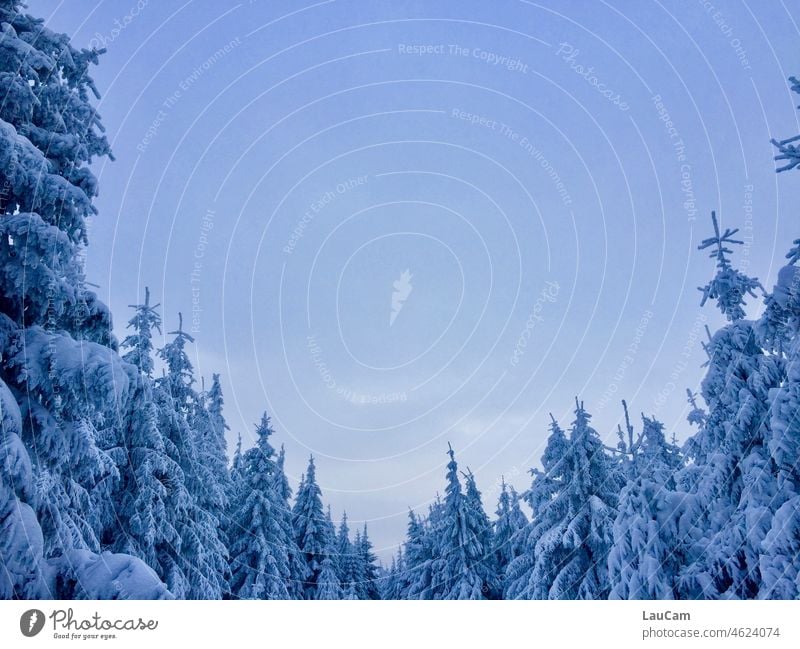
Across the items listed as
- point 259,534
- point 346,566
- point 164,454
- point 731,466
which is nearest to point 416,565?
point 346,566

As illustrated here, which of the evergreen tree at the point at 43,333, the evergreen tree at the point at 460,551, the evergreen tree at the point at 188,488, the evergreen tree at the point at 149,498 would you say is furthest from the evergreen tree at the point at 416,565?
the evergreen tree at the point at 43,333

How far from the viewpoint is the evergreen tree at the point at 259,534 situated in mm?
→ 23609

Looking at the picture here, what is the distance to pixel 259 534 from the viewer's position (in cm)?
2464

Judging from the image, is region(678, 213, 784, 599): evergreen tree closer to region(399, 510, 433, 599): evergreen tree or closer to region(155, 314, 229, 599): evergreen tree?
region(155, 314, 229, 599): evergreen tree

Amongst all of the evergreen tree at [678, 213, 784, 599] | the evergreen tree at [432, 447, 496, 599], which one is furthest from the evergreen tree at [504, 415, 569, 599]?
the evergreen tree at [678, 213, 784, 599]

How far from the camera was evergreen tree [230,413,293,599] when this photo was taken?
2361 centimetres

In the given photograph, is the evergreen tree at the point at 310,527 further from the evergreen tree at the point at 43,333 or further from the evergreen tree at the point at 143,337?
the evergreen tree at the point at 43,333

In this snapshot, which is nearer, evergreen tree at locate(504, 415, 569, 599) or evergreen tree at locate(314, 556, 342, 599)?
evergreen tree at locate(504, 415, 569, 599)

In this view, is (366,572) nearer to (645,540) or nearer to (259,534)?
(259,534)

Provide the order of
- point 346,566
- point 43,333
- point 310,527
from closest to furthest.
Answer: point 43,333
point 310,527
point 346,566

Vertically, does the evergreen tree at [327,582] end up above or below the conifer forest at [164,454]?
below

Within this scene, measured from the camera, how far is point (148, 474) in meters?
16.5
